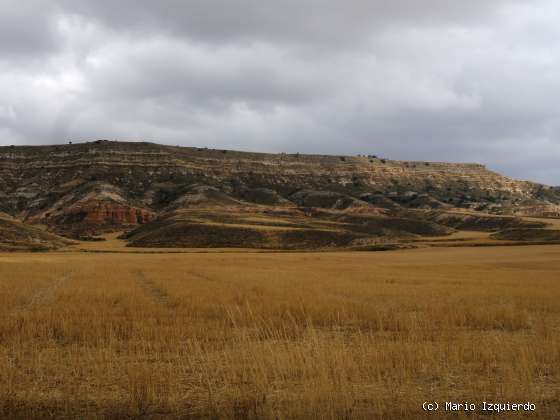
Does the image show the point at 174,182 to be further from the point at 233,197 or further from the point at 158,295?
the point at 158,295

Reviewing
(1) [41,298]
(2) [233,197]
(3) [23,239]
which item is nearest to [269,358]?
(1) [41,298]

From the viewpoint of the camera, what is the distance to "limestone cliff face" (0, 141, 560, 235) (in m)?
140

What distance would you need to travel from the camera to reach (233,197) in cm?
15700

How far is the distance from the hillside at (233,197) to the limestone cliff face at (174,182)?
342 mm

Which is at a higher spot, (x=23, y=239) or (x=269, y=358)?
(x=269, y=358)

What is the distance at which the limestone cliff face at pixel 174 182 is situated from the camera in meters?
140

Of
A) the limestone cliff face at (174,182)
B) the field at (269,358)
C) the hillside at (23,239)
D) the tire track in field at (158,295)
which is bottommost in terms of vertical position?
the hillside at (23,239)

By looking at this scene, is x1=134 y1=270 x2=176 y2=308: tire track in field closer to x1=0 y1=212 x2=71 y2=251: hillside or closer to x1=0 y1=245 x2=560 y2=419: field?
x1=0 y1=245 x2=560 y2=419: field

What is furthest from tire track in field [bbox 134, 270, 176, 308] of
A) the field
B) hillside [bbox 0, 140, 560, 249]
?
hillside [bbox 0, 140, 560, 249]

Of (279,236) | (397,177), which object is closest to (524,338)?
(279,236)

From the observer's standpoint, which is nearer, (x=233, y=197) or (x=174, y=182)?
(x=233, y=197)

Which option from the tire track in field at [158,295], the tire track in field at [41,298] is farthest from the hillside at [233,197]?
the tire track in field at [41,298]

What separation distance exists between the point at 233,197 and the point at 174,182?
1925 centimetres

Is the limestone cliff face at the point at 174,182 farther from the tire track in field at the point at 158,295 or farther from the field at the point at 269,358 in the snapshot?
the field at the point at 269,358
